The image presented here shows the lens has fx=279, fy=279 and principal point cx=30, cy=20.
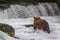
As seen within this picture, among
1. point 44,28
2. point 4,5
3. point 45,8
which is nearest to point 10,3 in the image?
point 4,5

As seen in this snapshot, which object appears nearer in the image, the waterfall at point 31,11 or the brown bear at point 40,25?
the brown bear at point 40,25

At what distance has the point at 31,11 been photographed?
16.7 m

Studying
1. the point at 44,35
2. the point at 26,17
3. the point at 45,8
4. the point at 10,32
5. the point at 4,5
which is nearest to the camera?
the point at 10,32

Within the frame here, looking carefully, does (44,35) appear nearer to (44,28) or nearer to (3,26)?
(44,28)

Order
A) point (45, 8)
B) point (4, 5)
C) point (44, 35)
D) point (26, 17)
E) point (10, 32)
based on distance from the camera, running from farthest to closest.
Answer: point (45, 8), point (4, 5), point (26, 17), point (44, 35), point (10, 32)

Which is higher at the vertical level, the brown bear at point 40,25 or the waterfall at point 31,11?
the brown bear at point 40,25

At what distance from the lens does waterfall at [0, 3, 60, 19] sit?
622 inches

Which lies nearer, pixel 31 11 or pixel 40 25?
pixel 40 25

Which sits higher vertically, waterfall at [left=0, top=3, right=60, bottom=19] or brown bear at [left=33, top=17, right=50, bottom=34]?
brown bear at [left=33, top=17, right=50, bottom=34]

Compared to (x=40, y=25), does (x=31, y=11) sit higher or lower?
lower

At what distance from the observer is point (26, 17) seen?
51.2 ft

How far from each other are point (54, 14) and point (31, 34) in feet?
30.2

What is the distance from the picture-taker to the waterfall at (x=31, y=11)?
51.8 ft

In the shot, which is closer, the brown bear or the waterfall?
the brown bear
